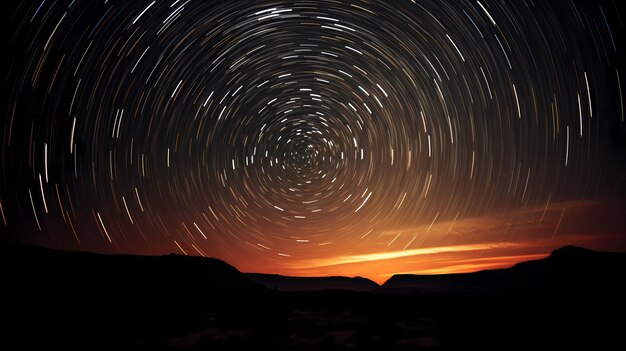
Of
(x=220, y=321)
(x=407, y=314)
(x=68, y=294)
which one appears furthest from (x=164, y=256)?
(x=407, y=314)

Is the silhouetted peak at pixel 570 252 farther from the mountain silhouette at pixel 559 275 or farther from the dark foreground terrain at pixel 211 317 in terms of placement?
the dark foreground terrain at pixel 211 317

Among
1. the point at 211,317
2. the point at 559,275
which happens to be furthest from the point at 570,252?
the point at 211,317

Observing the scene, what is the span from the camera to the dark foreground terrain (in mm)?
17750

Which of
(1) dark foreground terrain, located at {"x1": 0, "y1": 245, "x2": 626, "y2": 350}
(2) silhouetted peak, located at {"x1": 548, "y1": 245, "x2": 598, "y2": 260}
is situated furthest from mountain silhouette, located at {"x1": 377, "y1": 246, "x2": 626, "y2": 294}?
(1) dark foreground terrain, located at {"x1": 0, "y1": 245, "x2": 626, "y2": 350}

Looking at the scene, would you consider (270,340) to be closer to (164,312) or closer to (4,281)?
(164,312)

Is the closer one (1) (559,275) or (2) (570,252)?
(1) (559,275)

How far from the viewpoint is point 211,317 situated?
87.0 ft

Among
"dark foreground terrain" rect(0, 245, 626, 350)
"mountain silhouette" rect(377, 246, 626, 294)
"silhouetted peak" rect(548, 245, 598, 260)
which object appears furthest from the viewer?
"silhouetted peak" rect(548, 245, 598, 260)

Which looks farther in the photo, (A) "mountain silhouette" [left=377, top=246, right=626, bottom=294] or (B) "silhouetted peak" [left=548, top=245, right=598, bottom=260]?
(B) "silhouetted peak" [left=548, top=245, right=598, bottom=260]

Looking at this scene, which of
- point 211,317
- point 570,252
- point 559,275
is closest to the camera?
point 211,317

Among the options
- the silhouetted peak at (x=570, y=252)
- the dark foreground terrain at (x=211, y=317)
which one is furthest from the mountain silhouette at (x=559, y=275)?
the dark foreground terrain at (x=211, y=317)

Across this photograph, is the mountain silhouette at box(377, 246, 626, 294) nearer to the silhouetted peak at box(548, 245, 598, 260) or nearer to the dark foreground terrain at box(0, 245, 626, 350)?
the silhouetted peak at box(548, 245, 598, 260)

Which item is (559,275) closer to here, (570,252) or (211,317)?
(570,252)

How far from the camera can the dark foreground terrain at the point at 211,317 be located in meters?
17.8
